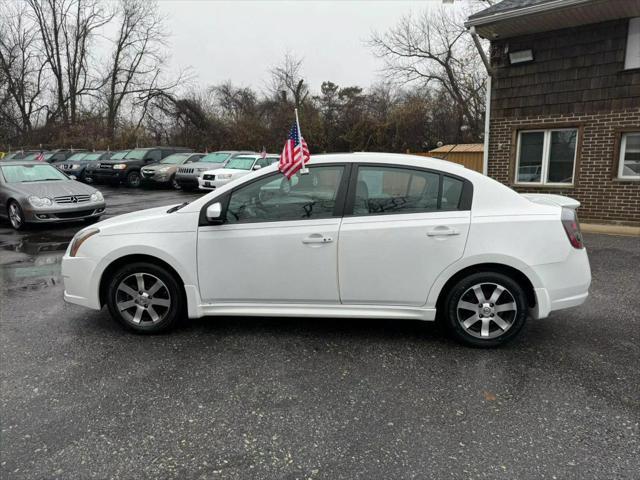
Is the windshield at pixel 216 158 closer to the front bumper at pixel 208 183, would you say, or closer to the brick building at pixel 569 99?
the front bumper at pixel 208 183

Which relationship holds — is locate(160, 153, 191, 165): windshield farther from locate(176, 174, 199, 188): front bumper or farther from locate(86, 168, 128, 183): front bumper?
locate(176, 174, 199, 188): front bumper

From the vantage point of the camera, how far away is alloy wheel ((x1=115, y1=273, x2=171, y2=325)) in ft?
13.3

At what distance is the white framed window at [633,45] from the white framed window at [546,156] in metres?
1.53

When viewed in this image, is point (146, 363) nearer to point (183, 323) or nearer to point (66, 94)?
point (183, 323)

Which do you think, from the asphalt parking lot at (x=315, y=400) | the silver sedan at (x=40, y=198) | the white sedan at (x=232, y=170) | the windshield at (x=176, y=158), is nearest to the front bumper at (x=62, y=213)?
the silver sedan at (x=40, y=198)

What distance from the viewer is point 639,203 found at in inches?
376

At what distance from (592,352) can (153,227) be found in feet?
12.3

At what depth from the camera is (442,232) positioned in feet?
12.1

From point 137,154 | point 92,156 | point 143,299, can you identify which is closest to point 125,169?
point 137,154

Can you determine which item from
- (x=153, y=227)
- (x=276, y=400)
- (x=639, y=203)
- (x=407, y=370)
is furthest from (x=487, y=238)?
(x=639, y=203)

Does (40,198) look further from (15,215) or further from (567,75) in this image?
(567,75)

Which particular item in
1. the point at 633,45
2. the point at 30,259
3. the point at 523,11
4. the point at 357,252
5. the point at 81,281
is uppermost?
the point at 523,11

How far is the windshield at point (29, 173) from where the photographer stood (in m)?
10.2

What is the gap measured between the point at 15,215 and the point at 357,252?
8979mm
